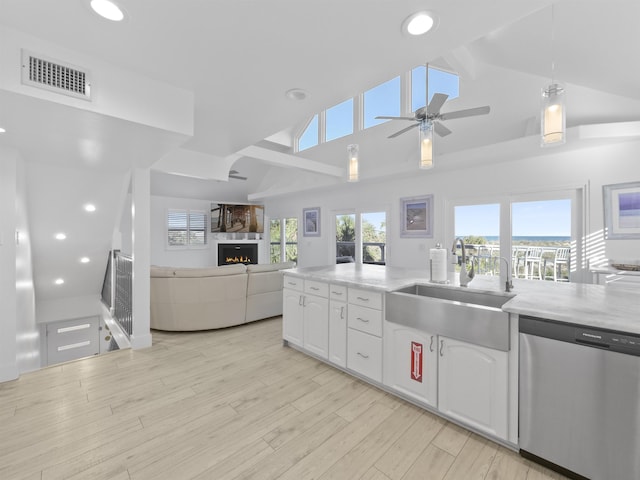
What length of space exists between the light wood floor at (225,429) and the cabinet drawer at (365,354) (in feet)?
0.46

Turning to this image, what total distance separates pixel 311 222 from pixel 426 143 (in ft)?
16.5

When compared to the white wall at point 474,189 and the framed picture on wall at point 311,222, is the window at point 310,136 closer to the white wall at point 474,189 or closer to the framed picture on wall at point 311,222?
the white wall at point 474,189

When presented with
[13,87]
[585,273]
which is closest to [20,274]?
[13,87]

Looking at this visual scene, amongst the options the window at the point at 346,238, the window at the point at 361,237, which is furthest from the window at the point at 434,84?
the window at the point at 346,238

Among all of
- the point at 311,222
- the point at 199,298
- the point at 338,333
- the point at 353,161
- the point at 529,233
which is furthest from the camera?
the point at 311,222

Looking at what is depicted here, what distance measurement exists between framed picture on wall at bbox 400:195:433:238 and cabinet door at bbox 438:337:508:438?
378 cm

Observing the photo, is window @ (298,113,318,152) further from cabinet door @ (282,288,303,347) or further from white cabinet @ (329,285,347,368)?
white cabinet @ (329,285,347,368)

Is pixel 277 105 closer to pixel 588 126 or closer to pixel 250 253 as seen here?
pixel 588 126

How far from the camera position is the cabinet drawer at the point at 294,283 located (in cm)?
318

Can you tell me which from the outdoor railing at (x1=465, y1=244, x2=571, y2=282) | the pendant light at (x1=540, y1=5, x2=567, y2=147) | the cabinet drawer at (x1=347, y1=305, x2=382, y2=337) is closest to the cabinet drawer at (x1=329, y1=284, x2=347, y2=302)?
the cabinet drawer at (x1=347, y1=305, x2=382, y2=337)

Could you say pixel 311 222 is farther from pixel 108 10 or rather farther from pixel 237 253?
pixel 108 10

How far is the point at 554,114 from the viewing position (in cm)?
200

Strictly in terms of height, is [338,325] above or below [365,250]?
below

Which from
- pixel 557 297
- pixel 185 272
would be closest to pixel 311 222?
pixel 185 272
